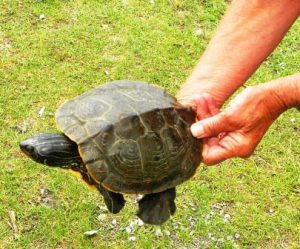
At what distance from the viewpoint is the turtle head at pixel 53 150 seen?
2.77m

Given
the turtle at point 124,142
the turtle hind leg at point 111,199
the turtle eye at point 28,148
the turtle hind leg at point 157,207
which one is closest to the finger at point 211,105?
the turtle at point 124,142

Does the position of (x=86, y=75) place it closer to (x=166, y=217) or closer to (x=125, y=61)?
(x=125, y=61)

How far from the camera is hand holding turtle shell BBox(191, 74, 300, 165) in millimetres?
2510

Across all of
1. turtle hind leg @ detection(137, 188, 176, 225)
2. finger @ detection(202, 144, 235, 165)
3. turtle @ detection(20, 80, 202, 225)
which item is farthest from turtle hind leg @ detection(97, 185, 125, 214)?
finger @ detection(202, 144, 235, 165)

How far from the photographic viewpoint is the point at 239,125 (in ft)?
8.57

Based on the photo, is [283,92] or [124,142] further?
[124,142]

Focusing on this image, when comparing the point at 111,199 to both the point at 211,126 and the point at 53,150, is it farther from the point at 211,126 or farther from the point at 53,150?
the point at 211,126

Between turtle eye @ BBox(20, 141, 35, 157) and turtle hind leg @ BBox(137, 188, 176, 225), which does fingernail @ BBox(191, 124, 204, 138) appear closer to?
turtle hind leg @ BBox(137, 188, 176, 225)

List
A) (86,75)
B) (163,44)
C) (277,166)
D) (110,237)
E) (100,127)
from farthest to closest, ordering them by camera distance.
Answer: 1. (163,44)
2. (86,75)
3. (277,166)
4. (110,237)
5. (100,127)

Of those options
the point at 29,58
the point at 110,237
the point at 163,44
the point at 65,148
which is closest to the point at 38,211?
the point at 110,237

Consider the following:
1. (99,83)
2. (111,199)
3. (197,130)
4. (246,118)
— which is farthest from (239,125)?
(99,83)

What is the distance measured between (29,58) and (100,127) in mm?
2320

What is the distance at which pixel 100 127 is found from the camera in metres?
2.60

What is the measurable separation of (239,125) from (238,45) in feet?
1.66
